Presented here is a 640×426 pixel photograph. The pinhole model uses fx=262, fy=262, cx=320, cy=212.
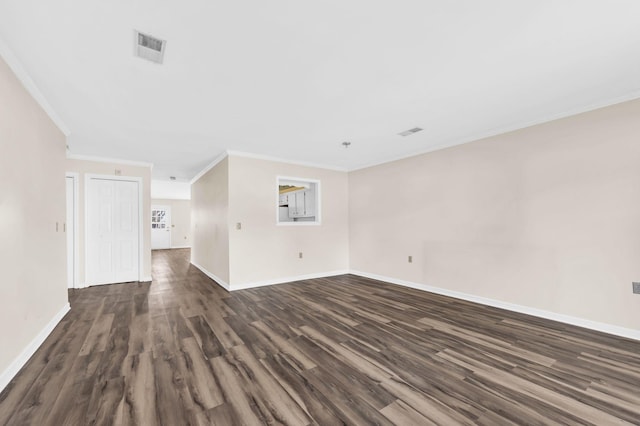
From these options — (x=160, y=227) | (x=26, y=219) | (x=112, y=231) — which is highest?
(x=26, y=219)

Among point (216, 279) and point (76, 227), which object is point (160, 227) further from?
point (216, 279)

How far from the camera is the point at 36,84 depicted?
234cm

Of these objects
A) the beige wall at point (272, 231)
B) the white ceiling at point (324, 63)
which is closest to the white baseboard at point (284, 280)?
the beige wall at point (272, 231)

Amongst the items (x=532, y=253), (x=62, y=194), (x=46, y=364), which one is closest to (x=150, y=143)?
(x=62, y=194)

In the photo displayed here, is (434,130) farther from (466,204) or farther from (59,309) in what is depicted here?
(59,309)

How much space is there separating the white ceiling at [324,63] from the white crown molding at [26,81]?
0.17 feet

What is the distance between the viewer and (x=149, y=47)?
1.85m

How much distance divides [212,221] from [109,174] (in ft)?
6.63

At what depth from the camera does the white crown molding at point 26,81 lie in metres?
1.87

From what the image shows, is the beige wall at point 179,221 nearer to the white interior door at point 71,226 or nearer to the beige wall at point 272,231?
the white interior door at point 71,226

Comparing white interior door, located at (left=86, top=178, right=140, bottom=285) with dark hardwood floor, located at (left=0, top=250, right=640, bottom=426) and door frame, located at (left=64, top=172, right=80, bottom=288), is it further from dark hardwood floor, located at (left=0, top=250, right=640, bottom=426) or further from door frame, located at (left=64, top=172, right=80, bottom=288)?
dark hardwood floor, located at (left=0, top=250, right=640, bottom=426)

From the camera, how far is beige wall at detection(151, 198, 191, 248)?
12270 millimetres

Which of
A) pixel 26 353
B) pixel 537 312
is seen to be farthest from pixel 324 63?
pixel 537 312

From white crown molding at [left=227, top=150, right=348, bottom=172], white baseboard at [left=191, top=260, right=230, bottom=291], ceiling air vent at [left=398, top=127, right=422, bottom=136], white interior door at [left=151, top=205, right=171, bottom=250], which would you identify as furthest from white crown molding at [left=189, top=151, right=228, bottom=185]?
white interior door at [left=151, top=205, right=171, bottom=250]
